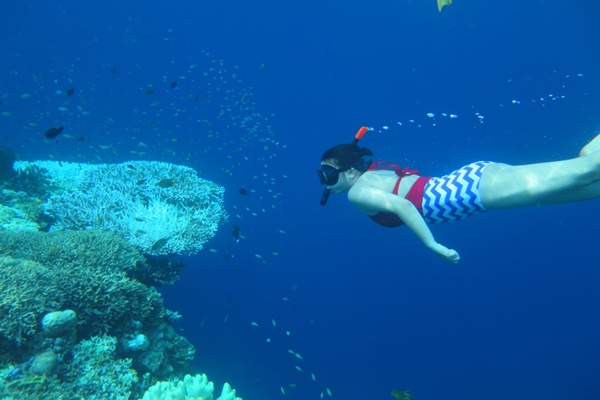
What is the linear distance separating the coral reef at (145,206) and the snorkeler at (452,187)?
4.06 meters

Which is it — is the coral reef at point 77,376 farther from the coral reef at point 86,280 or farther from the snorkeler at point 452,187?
the snorkeler at point 452,187

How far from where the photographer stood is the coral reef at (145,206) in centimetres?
728

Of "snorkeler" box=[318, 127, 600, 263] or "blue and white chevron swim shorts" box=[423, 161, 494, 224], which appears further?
"blue and white chevron swim shorts" box=[423, 161, 494, 224]

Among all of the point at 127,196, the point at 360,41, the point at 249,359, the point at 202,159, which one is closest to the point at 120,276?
the point at 127,196

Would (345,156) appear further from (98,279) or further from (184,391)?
(98,279)

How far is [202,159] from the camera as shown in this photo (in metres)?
24.7

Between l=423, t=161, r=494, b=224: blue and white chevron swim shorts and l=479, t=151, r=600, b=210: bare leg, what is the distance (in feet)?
0.29

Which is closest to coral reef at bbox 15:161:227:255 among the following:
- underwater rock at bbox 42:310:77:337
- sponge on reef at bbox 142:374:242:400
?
underwater rock at bbox 42:310:77:337

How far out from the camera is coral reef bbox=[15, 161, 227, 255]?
7.28m

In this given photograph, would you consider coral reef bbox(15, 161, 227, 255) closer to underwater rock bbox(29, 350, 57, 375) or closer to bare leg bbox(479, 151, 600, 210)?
underwater rock bbox(29, 350, 57, 375)

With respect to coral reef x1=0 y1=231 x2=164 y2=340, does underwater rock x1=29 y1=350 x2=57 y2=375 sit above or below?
below

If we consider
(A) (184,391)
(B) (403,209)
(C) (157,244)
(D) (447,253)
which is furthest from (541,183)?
(C) (157,244)

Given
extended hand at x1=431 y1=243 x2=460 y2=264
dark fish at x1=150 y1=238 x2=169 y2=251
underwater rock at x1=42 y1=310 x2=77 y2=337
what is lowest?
underwater rock at x1=42 y1=310 x2=77 y2=337

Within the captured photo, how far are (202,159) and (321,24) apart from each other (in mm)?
18111
